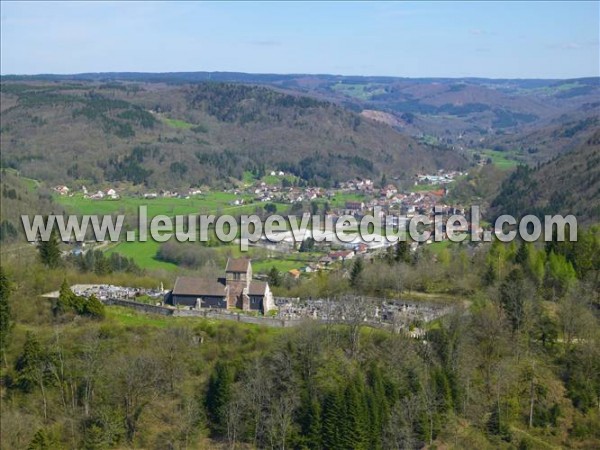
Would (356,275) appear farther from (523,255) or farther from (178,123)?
(178,123)

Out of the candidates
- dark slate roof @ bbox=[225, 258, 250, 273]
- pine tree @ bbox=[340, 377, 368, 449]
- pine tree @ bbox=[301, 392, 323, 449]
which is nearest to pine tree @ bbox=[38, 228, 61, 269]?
dark slate roof @ bbox=[225, 258, 250, 273]

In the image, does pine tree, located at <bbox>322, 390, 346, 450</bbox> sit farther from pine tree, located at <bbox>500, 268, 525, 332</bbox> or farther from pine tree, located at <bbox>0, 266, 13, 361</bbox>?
pine tree, located at <bbox>0, 266, 13, 361</bbox>

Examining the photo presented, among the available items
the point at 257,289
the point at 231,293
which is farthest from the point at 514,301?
the point at 231,293

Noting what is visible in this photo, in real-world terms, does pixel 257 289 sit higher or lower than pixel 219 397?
higher

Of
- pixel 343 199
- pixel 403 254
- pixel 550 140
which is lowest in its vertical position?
pixel 343 199

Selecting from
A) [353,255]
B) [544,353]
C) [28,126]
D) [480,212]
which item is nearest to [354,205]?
[480,212]

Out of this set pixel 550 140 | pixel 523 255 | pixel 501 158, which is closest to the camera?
pixel 523 255
